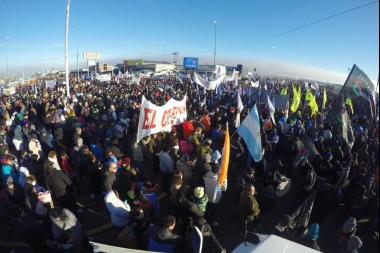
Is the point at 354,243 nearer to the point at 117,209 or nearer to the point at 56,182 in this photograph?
the point at 117,209

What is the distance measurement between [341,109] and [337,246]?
3.70m

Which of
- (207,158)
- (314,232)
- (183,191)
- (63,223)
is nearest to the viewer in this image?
(63,223)

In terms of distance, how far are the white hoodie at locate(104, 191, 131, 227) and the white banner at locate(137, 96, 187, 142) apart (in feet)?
6.24

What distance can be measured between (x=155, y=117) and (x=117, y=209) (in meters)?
2.88

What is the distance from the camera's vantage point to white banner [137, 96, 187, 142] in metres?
6.29

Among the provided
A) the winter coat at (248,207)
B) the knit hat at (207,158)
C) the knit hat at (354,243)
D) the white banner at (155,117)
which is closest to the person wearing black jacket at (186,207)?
the winter coat at (248,207)

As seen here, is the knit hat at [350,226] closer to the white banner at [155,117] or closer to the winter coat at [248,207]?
the winter coat at [248,207]

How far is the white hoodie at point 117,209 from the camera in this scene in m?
4.43

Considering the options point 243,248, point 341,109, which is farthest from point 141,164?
point 341,109

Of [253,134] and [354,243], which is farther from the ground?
[253,134]

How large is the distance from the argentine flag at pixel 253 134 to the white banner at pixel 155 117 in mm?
2347

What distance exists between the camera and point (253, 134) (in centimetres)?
568

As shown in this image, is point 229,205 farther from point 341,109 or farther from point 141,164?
point 341,109

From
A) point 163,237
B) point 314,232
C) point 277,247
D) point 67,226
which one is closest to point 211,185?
point 163,237
